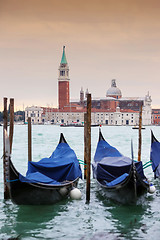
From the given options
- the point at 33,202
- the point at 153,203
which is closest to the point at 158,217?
the point at 153,203

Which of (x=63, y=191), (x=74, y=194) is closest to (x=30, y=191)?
(x=63, y=191)

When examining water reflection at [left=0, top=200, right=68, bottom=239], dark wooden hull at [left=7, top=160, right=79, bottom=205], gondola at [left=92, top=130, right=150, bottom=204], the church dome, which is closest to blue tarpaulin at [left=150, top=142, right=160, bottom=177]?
gondola at [left=92, top=130, right=150, bottom=204]

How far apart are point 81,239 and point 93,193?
7.09ft

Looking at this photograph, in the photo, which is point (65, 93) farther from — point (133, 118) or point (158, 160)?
point (158, 160)

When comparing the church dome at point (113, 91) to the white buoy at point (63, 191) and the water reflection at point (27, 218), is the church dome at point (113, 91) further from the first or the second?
the water reflection at point (27, 218)

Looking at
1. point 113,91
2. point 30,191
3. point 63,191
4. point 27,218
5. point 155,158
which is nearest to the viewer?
point 27,218

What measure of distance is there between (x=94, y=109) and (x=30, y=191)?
62548 millimetres

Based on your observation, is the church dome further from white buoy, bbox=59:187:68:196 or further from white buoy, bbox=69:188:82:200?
white buoy, bbox=59:187:68:196

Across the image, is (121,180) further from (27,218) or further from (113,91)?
(113,91)

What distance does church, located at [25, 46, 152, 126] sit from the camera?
65812 millimetres

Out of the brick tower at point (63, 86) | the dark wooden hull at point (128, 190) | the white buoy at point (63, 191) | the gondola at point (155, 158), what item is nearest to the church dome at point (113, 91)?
the brick tower at point (63, 86)

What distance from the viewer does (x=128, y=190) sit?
5.43 m

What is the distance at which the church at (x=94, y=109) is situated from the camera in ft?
216

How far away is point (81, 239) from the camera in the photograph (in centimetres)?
448
